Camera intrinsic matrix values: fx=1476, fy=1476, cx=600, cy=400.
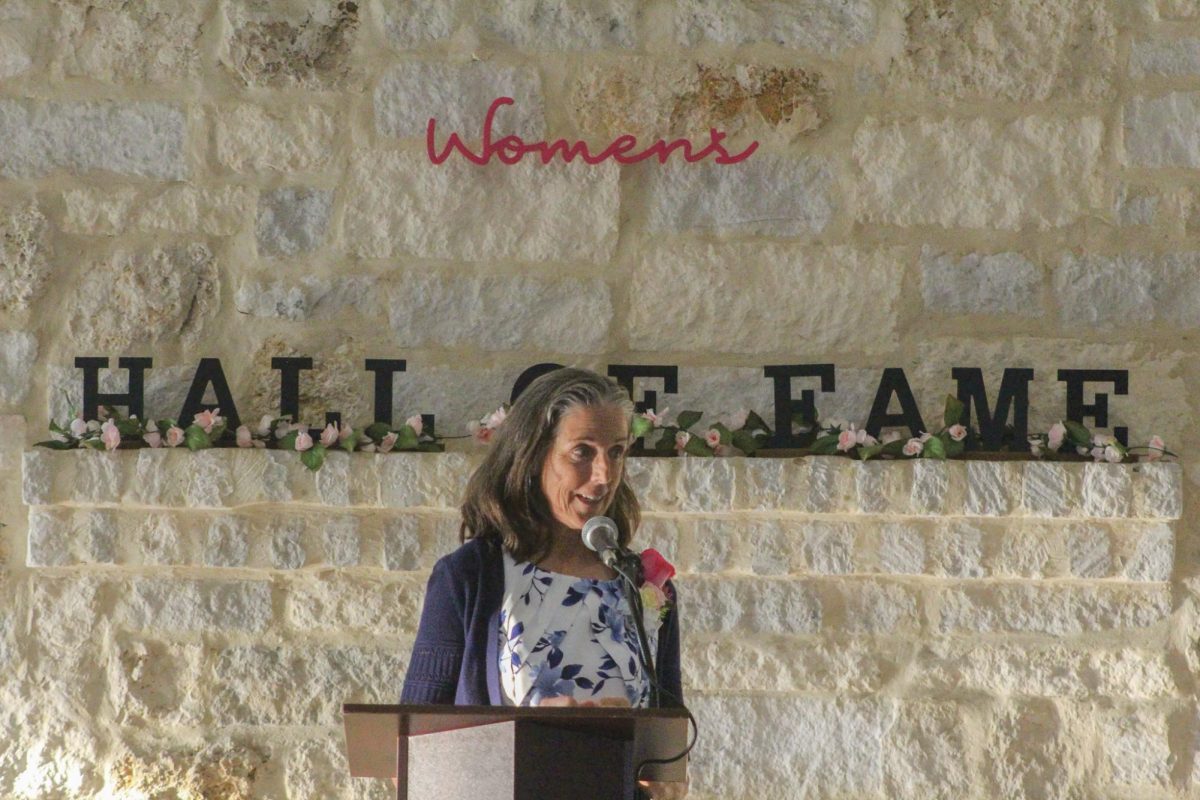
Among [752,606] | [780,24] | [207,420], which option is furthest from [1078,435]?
[207,420]

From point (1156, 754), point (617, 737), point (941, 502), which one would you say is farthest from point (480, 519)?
A: point (1156, 754)

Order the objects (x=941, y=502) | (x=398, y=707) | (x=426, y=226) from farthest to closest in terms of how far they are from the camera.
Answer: (x=426, y=226) < (x=941, y=502) < (x=398, y=707)

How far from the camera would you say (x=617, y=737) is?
1900 mm

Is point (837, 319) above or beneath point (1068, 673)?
above

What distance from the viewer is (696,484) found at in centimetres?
335

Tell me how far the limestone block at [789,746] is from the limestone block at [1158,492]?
743 mm

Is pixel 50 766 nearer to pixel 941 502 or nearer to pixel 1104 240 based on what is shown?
pixel 941 502

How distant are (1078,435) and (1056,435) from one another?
5cm

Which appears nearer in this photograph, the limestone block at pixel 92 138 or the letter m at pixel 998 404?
the letter m at pixel 998 404

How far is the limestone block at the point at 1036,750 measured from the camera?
11.0ft

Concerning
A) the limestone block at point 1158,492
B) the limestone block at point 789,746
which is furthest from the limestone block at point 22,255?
the limestone block at point 1158,492

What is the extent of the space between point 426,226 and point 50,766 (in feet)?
4.99

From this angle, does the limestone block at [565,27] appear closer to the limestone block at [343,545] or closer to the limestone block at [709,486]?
the limestone block at [709,486]

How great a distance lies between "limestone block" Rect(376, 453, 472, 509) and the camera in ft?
11.0
